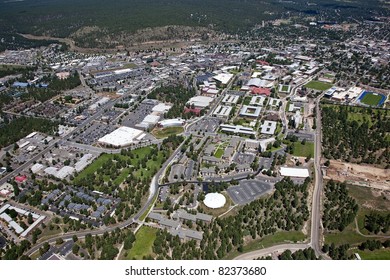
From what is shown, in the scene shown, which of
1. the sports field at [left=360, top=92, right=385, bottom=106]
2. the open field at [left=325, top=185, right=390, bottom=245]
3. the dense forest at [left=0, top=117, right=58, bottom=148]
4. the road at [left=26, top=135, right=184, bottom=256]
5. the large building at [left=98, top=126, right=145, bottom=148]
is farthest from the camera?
the sports field at [left=360, top=92, right=385, bottom=106]

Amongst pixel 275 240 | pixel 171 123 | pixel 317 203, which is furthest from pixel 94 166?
pixel 317 203

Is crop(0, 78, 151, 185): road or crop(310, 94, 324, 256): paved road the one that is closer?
crop(310, 94, 324, 256): paved road

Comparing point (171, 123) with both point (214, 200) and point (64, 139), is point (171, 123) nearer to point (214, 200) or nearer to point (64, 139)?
point (64, 139)

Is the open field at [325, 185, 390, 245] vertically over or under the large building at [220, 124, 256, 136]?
over

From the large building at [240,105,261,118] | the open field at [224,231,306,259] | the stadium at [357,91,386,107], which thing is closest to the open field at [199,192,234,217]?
the open field at [224,231,306,259]

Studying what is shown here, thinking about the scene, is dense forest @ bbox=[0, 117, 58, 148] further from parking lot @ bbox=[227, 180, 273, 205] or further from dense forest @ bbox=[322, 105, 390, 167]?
dense forest @ bbox=[322, 105, 390, 167]
